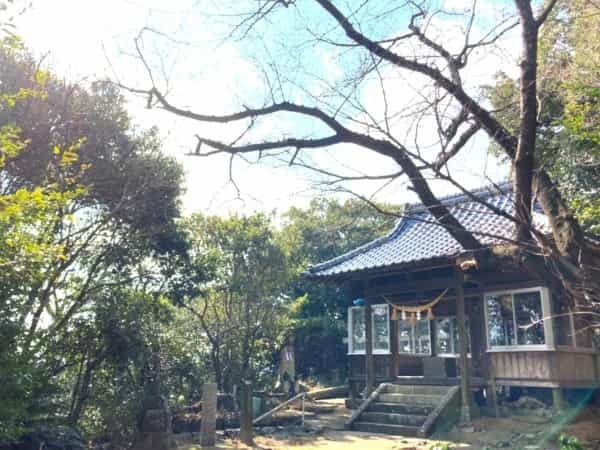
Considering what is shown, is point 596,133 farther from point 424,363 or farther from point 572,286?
point 424,363

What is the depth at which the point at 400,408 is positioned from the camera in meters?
12.0

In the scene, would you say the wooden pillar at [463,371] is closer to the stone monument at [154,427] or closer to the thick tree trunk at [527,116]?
the stone monument at [154,427]

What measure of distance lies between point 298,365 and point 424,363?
8367 mm

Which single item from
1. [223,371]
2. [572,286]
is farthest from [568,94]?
[223,371]

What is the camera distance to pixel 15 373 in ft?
18.9

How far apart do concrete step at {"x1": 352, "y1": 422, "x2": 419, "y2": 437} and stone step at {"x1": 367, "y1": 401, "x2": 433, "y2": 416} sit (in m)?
0.62

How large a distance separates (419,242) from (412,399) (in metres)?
4.13

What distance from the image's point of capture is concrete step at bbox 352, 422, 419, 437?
1095 cm

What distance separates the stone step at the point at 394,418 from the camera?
36.9ft

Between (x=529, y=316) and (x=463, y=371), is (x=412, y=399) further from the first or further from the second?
(x=529, y=316)

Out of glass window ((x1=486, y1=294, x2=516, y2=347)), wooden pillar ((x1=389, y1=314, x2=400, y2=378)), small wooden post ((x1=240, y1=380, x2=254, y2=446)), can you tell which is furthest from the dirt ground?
wooden pillar ((x1=389, y1=314, x2=400, y2=378))

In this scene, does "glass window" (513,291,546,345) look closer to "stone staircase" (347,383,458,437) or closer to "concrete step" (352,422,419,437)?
"stone staircase" (347,383,458,437)

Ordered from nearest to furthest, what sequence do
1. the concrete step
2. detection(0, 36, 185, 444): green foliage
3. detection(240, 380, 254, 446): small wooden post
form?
detection(0, 36, 185, 444): green foliage < detection(240, 380, 254, 446): small wooden post < the concrete step

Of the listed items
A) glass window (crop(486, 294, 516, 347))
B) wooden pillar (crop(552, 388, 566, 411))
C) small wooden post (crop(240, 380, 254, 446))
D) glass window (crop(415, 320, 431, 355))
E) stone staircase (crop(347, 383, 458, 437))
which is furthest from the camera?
glass window (crop(415, 320, 431, 355))
